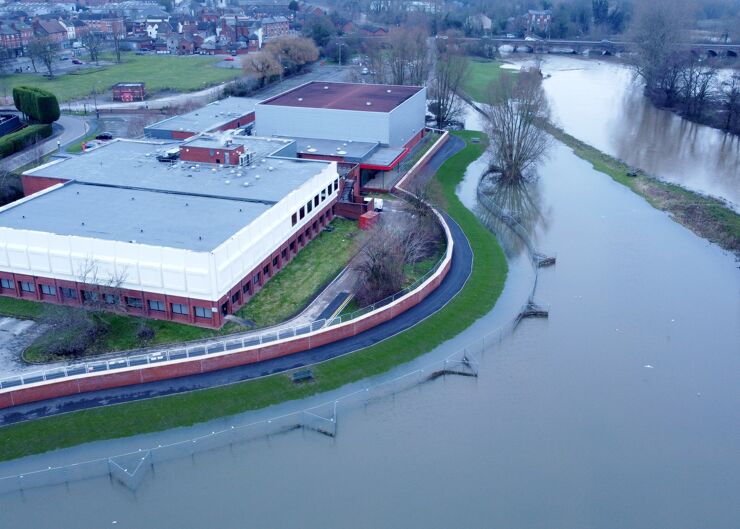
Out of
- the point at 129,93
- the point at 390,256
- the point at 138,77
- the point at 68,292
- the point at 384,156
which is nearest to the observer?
the point at 68,292

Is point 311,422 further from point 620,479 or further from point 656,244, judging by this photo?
point 656,244

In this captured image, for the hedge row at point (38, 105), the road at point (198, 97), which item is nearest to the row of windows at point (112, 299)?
the hedge row at point (38, 105)

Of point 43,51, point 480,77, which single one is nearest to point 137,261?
point 43,51

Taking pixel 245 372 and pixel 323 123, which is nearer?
pixel 245 372

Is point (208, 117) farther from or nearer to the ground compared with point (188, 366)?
farther from the ground

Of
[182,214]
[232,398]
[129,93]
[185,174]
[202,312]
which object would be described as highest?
[129,93]

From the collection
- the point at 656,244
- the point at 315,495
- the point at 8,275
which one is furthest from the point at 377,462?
the point at 656,244

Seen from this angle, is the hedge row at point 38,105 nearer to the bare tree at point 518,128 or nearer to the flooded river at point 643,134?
the bare tree at point 518,128

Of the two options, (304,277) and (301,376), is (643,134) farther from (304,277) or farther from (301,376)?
(301,376)
